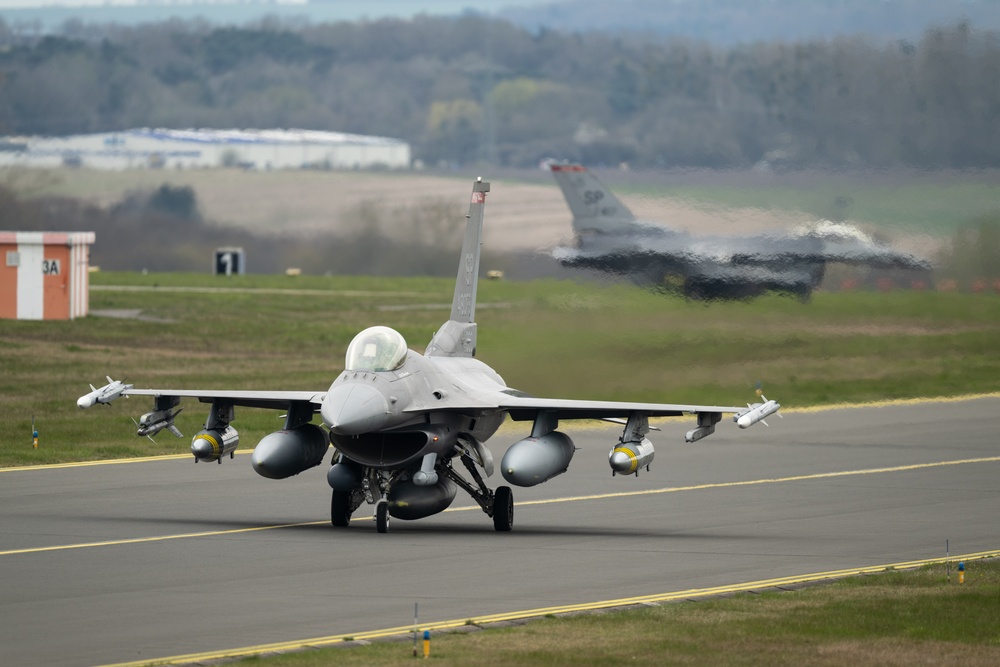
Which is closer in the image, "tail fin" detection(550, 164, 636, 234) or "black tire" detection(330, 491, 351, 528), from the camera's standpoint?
"black tire" detection(330, 491, 351, 528)

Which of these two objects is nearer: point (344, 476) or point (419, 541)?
point (419, 541)

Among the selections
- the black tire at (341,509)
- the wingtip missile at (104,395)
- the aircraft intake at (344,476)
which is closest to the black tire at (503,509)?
the aircraft intake at (344,476)

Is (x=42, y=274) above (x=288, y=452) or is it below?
above

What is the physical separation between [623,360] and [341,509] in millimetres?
15241

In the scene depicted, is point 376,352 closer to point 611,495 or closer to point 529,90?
point 611,495

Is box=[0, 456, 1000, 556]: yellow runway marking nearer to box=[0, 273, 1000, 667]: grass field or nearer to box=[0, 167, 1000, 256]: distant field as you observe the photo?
box=[0, 273, 1000, 667]: grass field

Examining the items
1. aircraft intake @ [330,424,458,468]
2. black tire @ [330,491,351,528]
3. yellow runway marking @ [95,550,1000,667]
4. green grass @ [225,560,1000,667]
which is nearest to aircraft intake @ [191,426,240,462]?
black tire @ [330,491,351,528]

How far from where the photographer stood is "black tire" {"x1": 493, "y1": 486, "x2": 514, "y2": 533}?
24.8 meters

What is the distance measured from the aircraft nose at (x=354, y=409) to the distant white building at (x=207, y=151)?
48321 millimetres

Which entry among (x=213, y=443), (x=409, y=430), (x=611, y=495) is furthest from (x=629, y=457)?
(x=213, y=443)

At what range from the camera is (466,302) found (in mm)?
28359

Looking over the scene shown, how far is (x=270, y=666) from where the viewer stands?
1527 cm

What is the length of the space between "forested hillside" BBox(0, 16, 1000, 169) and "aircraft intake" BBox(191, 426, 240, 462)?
19.0m

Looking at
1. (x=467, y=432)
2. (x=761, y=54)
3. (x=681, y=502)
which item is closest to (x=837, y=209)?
(x=761, y=54)
